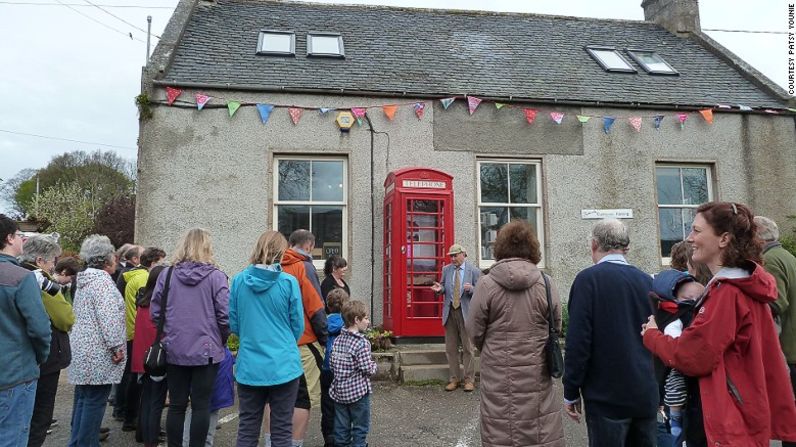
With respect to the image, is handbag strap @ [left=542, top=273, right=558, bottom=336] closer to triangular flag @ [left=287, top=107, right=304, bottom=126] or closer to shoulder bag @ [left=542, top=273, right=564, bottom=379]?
shoulder bag @ [left=542, top=273, right=564, bottom=379]

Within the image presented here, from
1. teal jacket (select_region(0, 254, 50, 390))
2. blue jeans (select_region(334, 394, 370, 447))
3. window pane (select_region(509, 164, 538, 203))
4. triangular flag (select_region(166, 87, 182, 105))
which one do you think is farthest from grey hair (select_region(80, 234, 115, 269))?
window pane (select_region(509, 164, 538, 203))

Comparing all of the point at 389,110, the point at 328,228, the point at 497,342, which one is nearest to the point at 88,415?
the point at 497,342

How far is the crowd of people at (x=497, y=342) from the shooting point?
2.25 meters

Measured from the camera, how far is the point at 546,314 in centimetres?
332

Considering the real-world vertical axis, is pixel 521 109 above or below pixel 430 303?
above

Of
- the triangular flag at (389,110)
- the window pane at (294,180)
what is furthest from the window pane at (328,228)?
the triangular flag at (389,110)

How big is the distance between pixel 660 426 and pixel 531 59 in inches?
352

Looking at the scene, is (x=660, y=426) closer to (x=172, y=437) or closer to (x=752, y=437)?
(x=752, y=437)

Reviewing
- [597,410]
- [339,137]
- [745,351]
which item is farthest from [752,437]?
[339,137]

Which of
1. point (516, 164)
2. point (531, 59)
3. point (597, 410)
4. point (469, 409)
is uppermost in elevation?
point (531, 59)

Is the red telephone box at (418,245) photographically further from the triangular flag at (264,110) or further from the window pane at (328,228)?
the triangular flag at (264,110)

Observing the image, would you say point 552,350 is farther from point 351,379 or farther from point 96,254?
point 96,254

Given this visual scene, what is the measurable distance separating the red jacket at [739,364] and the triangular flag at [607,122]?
7.93 m

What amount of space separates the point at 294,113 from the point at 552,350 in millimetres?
6712
